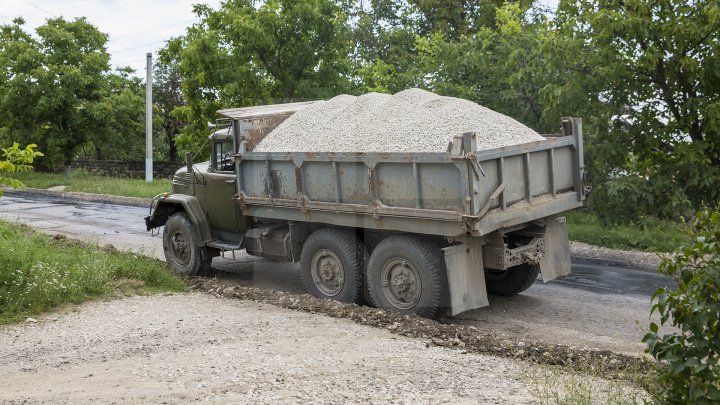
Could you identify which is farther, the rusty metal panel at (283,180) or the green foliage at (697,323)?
the rusty metal panel at (283,180)

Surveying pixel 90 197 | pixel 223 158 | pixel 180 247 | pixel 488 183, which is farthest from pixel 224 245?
pixel 90 197

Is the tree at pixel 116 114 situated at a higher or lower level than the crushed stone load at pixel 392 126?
higher

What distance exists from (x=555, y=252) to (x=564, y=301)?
27.1 inches

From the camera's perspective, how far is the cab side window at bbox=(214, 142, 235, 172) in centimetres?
1058

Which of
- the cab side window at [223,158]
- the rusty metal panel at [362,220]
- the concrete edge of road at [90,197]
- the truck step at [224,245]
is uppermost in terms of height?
the cab side window at [223,158]

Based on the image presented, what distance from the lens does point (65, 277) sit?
9430 mm

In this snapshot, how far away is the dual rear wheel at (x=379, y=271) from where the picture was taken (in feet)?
26.3

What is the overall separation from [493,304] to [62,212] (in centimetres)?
1391

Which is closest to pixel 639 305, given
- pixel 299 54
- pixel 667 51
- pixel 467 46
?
pixel 667 51

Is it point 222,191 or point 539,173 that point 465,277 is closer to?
point 539,173

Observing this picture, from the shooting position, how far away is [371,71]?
66.5 ft

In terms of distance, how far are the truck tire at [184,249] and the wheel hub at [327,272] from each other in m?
2.28

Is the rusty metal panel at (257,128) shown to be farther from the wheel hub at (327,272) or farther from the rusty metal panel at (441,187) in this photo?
the rusty metal panel at (441,187)

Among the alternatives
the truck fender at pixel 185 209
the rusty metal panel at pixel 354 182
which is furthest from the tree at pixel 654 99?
the truck fender at pixel 185 209
